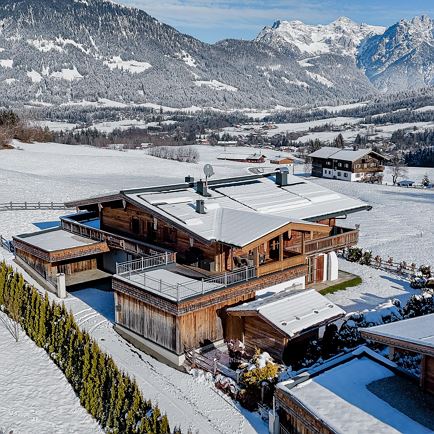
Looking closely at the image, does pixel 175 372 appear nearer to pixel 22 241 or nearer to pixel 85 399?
pixel 85 399

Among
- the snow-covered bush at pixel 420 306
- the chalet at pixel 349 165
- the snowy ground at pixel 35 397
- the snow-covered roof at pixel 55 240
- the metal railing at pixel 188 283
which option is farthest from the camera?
the chalet at pixel 349 165

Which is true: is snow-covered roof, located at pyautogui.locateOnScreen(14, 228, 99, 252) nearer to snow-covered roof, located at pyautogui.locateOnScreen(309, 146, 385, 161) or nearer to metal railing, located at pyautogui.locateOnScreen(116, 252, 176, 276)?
metal railing, located at pyautogui.locateOnScreen(116, 252, 176, 276)

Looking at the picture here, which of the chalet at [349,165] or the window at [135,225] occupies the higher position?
the window at [135,225]

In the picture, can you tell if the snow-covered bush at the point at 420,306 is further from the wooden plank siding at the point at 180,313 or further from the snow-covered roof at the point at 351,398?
the snow-covered roof at the point at 351,398

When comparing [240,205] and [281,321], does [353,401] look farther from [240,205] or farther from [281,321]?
[240,205]

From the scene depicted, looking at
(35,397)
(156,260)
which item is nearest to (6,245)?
(156,260)

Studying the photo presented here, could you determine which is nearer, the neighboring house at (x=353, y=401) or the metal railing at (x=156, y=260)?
the neighboring house at (x=353, y=401)

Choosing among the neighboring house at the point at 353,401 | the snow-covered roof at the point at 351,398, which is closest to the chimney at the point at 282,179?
the neighboring house at the point at 353,401
